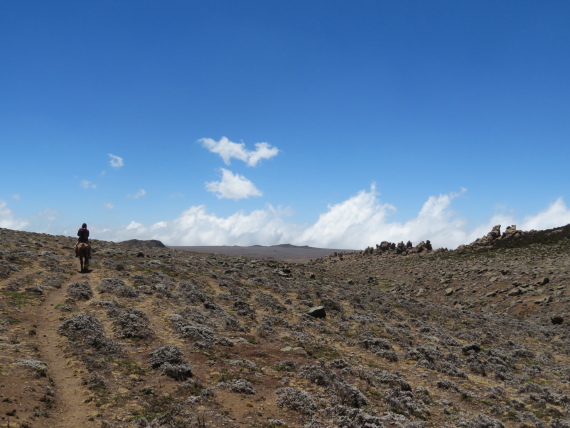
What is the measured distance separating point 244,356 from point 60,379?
6.70 m

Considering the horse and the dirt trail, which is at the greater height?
the horse

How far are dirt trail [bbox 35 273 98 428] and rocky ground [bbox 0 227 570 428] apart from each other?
0.05 metres

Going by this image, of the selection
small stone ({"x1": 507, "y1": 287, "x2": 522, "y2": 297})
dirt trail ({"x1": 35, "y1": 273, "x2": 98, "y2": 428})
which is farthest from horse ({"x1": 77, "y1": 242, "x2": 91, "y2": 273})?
small stone ({"x1": 507, "y1": 287, "x2": 522, "y2": 297})

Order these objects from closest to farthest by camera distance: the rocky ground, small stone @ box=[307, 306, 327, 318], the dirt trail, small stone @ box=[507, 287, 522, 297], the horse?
the dirt trail < the rocky ground < small stone @ box=[307, 306, 327, 318] < the horse < small stone @ box=[507, 287, 522, 297]

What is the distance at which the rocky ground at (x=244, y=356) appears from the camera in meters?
9.91

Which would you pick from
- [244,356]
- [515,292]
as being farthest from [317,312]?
[515,292]

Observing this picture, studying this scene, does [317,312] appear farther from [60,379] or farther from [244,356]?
[60,379]

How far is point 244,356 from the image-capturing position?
14.6 metres

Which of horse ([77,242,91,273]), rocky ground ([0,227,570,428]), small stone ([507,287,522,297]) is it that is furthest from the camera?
small stone ([507,287,522,297])

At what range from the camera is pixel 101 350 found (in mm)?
12938

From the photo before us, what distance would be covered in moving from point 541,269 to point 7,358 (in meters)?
55.7

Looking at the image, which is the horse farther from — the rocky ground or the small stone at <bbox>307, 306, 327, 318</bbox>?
the small stone at <bbox>307, 306, 327, 318</bbox>

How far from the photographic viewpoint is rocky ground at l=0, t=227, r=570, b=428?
32.5 ft

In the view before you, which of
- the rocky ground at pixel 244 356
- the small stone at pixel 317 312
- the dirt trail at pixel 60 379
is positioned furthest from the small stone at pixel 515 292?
the dirt trail at pixel 60 379
